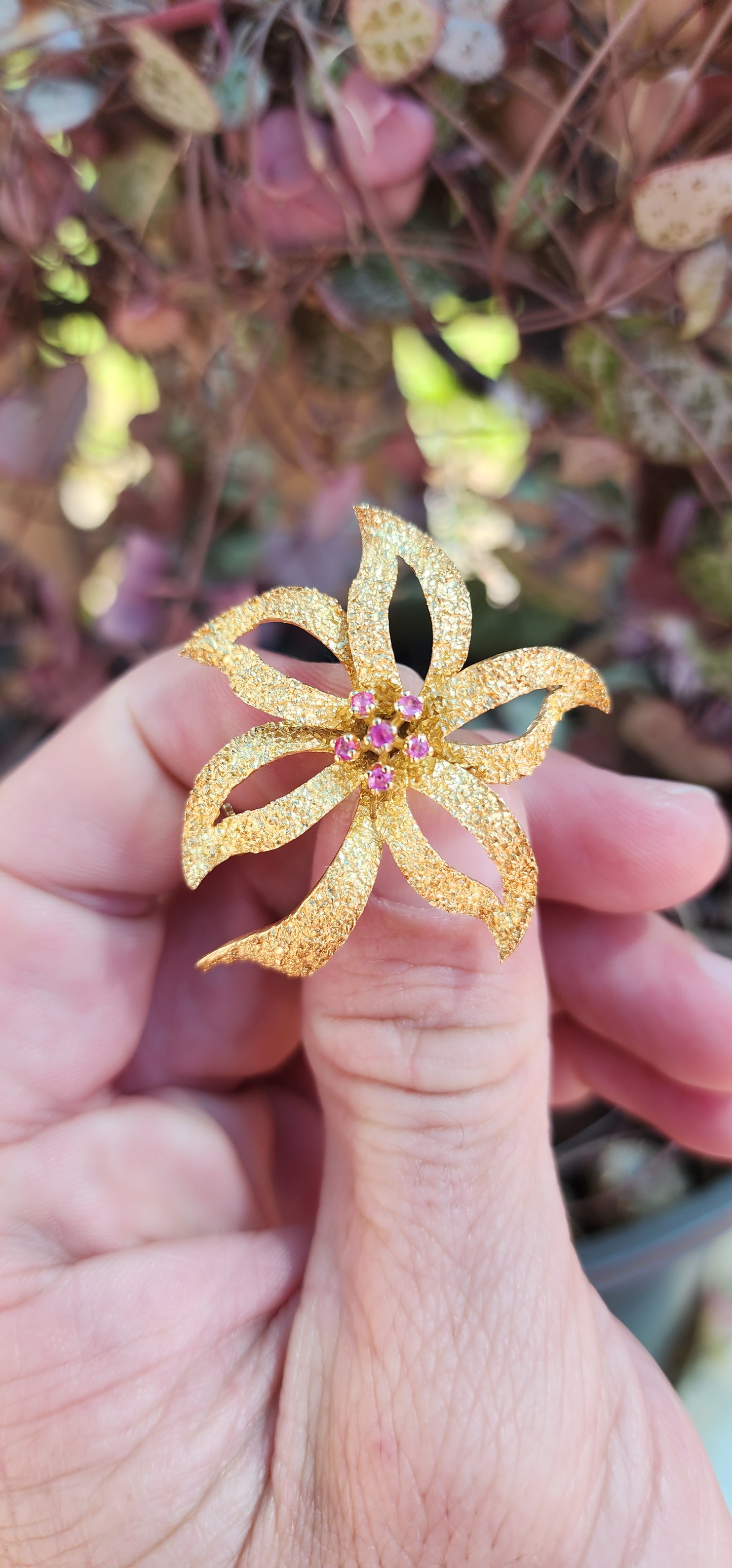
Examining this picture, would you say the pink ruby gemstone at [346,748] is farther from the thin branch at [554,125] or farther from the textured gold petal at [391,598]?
the thin branch at [554,125]

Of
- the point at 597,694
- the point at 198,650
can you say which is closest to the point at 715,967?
the point at 597,694

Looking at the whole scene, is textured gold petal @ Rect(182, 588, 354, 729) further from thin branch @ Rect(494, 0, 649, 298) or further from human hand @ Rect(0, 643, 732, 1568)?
thin branch @ Rect(494, 0, 649, 298)

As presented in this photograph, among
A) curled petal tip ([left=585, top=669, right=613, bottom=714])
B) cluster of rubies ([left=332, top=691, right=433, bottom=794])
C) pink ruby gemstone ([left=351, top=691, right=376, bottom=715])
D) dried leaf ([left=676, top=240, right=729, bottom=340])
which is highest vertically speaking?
dried leaf ([left=676, top=240, right=729, bottom=340])

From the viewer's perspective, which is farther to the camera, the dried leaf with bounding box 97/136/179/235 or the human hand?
the dried leaf with bounding box 97/136/179/235

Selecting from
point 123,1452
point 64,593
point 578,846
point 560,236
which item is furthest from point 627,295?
point 123,1452

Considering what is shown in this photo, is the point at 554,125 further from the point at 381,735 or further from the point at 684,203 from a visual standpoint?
the point at 381,735

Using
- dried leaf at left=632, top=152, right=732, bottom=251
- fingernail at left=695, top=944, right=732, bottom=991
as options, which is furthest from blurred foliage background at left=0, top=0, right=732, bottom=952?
fingernail at left=695, top=944, right=732, bottom=991
